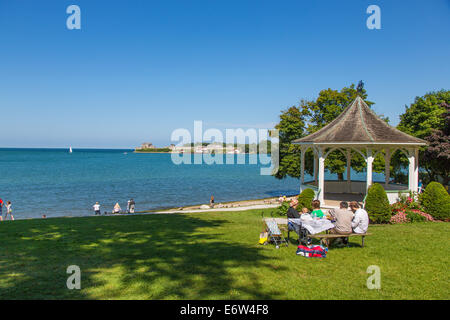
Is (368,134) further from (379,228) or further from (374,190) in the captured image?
(379,228)

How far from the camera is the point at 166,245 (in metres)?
8.60

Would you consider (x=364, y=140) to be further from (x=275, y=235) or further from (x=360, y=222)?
(x=275, y=235)

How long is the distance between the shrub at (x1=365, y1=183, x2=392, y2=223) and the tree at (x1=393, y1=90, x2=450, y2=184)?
10.3 metres

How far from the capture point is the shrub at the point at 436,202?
1321 centimetres

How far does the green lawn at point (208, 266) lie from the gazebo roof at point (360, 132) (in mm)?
5995

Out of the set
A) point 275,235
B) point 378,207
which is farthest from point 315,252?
point 378,207

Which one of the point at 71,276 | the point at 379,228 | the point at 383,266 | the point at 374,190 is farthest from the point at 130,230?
the point at 374,190

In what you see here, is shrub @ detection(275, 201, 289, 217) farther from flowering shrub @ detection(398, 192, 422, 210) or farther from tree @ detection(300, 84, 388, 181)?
tree @ detection(300, 84, 388, 181)

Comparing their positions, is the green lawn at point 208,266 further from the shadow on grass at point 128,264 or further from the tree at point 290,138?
the tree at point 290,138

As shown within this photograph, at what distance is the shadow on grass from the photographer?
17.3 ft

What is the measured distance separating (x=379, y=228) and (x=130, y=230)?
905 cm

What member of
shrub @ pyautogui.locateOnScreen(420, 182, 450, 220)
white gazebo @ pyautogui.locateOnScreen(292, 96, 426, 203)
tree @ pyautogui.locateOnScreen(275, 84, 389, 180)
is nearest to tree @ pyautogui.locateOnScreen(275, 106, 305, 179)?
tree @ pyautogui.locateOnScreen(275, 84, 389, 180)

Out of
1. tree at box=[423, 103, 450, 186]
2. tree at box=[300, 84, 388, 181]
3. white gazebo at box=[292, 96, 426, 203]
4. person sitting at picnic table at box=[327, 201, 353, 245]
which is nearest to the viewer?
person sitting at picnic table at box=[327, 201, 353, 245]

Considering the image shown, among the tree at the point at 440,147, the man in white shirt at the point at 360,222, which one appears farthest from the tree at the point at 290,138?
the man in white shirt at the point at 360,222
